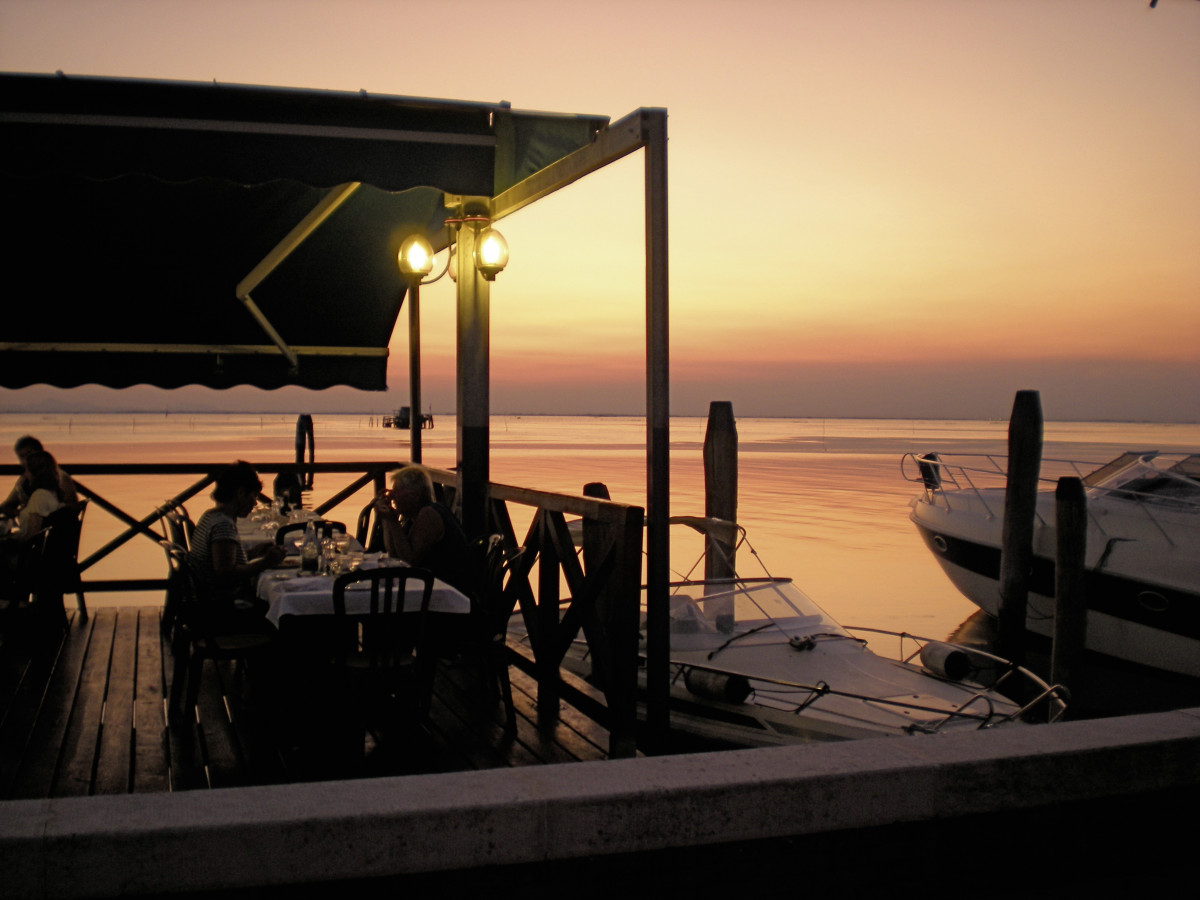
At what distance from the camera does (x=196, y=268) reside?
6551 mm

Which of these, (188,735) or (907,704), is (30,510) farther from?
(907,704)

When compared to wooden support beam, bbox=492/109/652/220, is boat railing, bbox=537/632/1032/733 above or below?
below

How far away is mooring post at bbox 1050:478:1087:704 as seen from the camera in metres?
7.72

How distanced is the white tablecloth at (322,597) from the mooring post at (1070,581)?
561cm

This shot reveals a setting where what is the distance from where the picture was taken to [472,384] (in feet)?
19.0

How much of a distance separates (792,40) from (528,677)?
607 centimetres

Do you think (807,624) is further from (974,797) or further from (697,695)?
(974,797)

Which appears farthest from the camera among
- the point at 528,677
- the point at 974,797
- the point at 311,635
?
the point at 528,677

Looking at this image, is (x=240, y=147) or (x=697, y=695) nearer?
(x=240, y=147)

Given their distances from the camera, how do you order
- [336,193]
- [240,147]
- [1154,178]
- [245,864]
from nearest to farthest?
1. [245,864]
2. [240,147]
3. [336,193]
4. [1154,178]

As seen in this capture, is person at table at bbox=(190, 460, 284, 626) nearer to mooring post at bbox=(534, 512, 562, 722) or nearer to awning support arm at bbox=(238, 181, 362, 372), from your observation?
mooring post at bbox=(534, 512, 562, 722)

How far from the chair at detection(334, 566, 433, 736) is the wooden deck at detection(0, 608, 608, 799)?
0.18m

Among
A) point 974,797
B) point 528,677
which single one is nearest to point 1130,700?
point 528,677

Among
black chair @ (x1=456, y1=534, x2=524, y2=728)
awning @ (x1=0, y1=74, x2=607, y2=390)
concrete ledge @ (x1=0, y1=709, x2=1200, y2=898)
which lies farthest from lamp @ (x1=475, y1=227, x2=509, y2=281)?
concrete ledge @ (x1=0, y1=709, x2=1200, y2=898)
